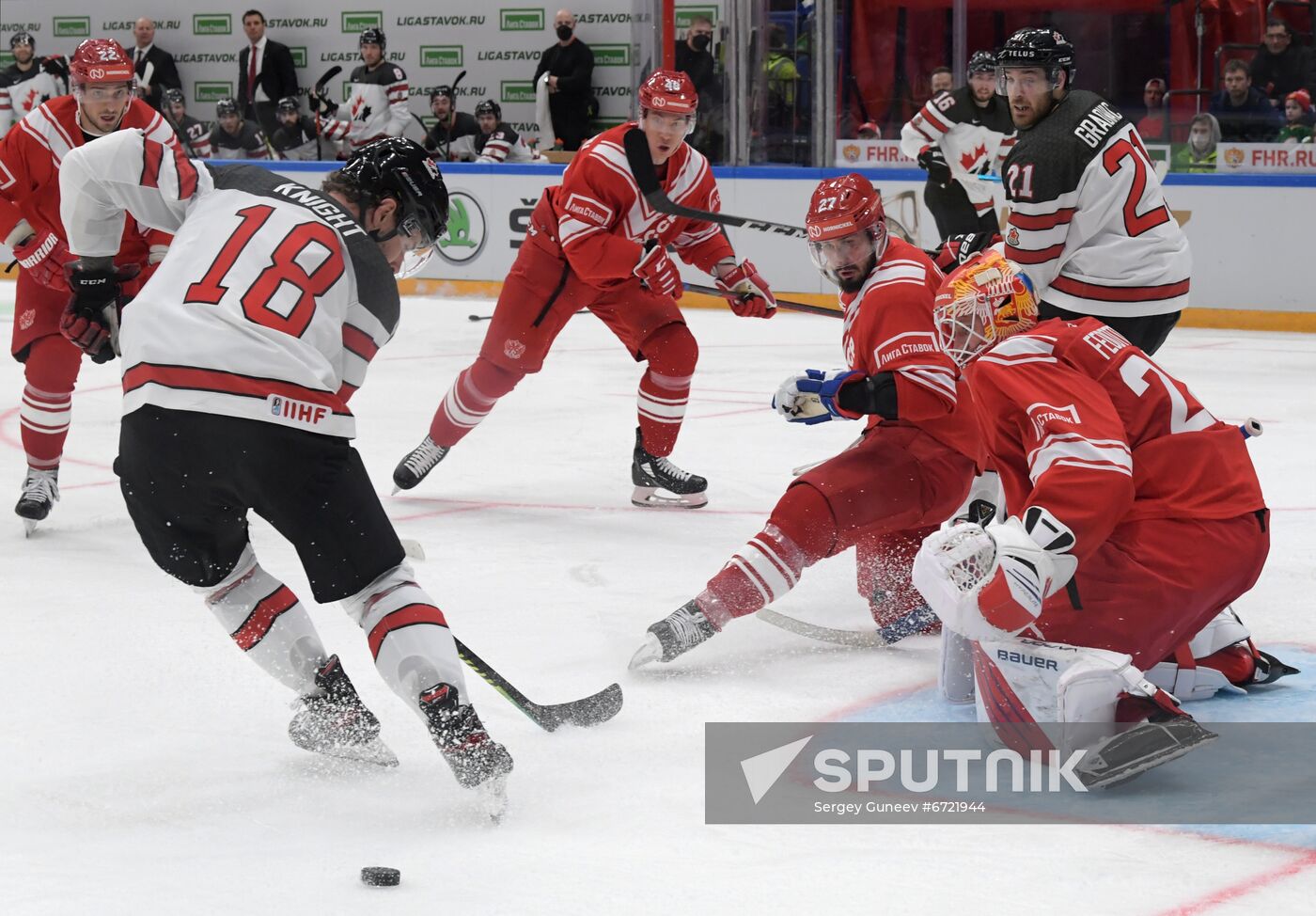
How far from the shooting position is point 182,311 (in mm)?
2297

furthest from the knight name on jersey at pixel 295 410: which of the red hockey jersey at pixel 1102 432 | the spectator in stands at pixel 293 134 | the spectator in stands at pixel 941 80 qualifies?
the spectator in stands at pixel 293 134

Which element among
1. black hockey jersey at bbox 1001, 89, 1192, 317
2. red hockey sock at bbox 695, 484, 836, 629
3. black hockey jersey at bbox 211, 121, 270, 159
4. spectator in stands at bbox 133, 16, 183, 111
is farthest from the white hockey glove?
spectator in stands at bbox 133, 16, 183, 111

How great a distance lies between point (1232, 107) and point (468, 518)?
5.27 meters

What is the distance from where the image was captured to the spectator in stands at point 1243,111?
794 centimetres

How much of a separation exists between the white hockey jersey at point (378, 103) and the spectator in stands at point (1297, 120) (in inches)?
220

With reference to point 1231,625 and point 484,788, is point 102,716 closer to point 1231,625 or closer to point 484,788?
point 484,788

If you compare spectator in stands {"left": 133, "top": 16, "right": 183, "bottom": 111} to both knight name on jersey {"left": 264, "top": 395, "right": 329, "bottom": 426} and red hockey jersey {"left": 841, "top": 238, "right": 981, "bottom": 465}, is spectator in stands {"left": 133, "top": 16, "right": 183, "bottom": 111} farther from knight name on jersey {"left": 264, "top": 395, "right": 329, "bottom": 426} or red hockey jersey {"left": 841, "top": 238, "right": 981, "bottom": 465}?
knight name on jersey {"left": 264, "top": 395, "right": 329, "bottom": 426}

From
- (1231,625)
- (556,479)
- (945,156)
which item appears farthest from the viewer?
(945,156)

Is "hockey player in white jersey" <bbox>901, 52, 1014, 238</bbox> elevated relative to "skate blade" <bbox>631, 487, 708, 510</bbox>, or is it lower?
elevated

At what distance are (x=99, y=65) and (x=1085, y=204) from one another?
2595 millimetres

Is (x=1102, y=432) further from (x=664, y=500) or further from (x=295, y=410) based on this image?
(x=664, y=500)

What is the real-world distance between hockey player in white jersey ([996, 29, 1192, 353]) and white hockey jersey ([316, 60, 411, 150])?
7.34 m

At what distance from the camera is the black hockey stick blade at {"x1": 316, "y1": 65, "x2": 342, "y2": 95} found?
38.3ft

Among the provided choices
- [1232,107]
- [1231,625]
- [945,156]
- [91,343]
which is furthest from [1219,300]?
[91,343]
